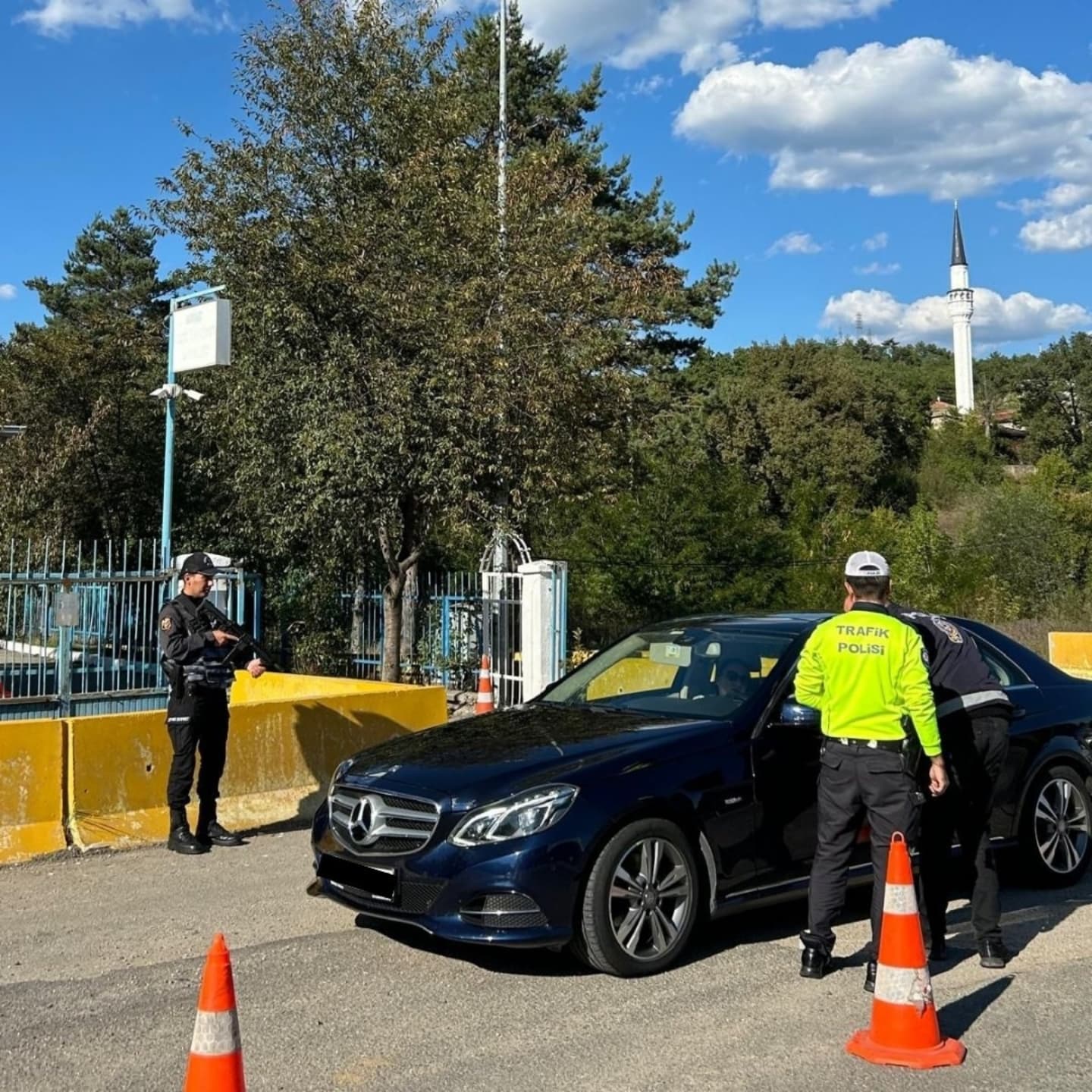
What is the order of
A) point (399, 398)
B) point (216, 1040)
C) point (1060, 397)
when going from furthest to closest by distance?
1. point (1060, 397)
2. point (399, 398)
3. point (216, 1040)

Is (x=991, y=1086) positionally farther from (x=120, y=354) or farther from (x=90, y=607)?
(x=120, y=354)

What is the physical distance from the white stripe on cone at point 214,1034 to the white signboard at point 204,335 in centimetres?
1210

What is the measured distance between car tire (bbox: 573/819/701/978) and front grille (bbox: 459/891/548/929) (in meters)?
0.23

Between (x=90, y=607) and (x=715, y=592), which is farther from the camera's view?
(x=715, y=592)

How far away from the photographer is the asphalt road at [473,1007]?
4.09 meters

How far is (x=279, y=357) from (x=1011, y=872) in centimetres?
1086

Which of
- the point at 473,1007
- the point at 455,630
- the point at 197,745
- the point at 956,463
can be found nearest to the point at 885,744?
the point at 473,1007

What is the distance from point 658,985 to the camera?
4.97 metres

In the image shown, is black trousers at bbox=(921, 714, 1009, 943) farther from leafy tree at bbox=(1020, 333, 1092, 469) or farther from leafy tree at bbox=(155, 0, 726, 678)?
leafy tree at bbox=(1020, 333, 1092, 469)

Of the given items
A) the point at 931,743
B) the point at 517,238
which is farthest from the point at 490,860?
the point at 517,238

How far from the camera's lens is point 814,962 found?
5051 mm

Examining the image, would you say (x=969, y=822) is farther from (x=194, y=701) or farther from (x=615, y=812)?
(x=194, y=701)

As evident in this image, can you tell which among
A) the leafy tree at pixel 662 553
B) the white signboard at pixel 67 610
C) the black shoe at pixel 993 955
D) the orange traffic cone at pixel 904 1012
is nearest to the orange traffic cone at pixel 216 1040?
the orange traffic cone at pixel 904 1012

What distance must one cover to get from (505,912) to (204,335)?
443 inches
